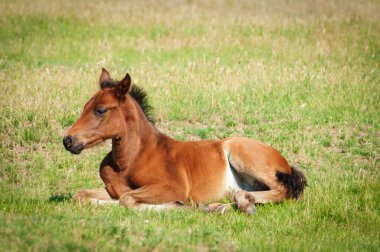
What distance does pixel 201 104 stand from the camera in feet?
46.9

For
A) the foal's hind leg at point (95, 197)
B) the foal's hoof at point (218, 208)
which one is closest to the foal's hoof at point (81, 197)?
the foal's hind leg at point (95, 197)

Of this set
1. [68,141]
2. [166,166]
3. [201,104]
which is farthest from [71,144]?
[201,104]

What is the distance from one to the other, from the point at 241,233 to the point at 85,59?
37.8ft

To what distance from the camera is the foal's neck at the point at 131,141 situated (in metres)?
9.76

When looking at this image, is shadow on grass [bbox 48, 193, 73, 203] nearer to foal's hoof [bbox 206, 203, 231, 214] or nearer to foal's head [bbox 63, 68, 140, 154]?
foal's head [bbox 63, 68, 140, 154]

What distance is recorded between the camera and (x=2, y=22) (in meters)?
22.5

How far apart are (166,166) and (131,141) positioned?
617 mm

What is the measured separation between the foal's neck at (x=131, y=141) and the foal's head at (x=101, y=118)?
6 centimetres

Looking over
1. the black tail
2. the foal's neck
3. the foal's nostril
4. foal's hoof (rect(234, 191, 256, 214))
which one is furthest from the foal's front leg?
Answer: the black tail

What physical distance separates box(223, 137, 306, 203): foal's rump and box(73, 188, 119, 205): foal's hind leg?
174 cm

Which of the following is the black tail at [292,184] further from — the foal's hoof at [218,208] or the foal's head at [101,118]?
the foal's head at [101,118]

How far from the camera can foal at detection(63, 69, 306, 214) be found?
9.43 metres

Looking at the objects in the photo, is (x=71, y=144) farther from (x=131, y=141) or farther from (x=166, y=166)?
(x=166, y=166)

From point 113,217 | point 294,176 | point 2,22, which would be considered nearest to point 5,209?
point 113,217
